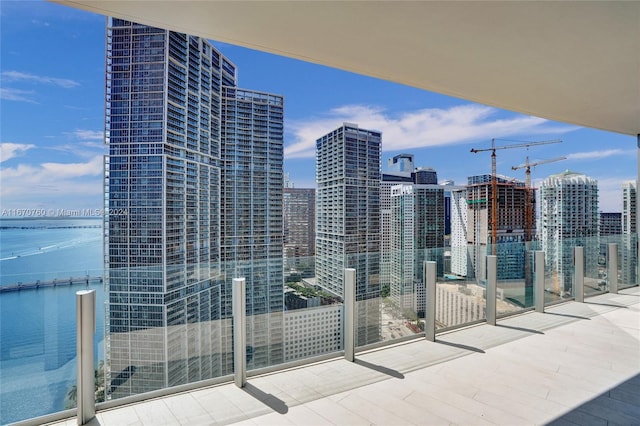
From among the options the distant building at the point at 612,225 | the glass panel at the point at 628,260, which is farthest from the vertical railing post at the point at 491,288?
the glass panel at the point at 628,260

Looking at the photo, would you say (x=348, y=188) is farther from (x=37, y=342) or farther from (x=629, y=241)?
(x=37, y=342)

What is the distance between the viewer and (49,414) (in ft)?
6.40

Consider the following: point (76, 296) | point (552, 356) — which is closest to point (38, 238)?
point (76, 296)

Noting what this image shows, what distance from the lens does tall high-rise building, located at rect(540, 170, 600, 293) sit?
490 cm

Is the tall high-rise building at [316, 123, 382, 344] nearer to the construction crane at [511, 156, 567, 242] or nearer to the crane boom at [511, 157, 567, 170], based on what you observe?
the construction crane at [511, 156, 567, 242]

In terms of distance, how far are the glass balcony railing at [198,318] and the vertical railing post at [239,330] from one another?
0.04 meters

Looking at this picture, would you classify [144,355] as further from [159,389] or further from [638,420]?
[638,420]

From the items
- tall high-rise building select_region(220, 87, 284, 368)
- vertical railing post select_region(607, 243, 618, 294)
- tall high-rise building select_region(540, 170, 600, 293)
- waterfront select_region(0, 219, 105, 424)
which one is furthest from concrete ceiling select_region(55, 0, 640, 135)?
tall high-rise building select_region(220, 87, 284, 368)

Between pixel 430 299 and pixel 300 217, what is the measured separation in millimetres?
13219

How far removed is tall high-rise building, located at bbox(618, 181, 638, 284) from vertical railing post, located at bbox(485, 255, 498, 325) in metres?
3.62

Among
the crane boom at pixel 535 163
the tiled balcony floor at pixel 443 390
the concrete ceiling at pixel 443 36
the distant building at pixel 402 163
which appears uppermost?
the crane boom at pixel 535 163

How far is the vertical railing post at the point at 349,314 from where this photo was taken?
287cm

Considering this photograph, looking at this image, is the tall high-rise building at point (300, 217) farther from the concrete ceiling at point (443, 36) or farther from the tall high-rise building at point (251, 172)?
the concrete ceiling at point (443, 36)

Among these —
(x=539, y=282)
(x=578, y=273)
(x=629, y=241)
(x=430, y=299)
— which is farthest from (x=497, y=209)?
(x=430, y=299)
